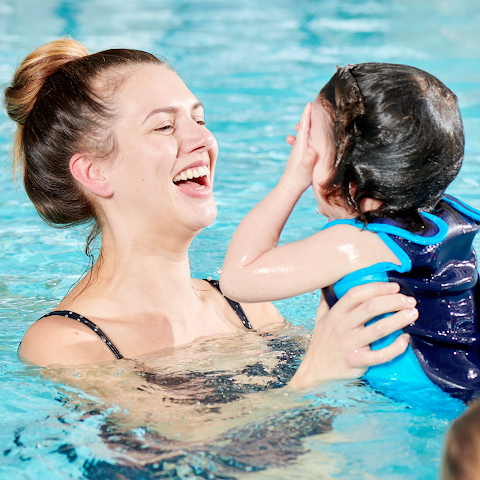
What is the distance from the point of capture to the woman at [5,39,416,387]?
2.88m

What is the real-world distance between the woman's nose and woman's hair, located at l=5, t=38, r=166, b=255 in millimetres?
323

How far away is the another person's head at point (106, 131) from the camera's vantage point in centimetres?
290

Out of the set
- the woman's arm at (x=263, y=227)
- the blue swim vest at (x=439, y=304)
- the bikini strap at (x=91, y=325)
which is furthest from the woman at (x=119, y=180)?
the blue swim vest at (x=439, y=304)

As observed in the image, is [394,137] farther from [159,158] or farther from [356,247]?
[159,158]

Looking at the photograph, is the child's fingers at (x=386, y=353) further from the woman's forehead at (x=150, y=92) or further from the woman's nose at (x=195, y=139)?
the woman's forehead at (x=150, y=92)

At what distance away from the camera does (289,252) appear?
7.49ft

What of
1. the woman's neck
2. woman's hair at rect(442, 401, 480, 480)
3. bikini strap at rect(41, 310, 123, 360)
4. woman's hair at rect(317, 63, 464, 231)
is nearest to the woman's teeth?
the woman's neck

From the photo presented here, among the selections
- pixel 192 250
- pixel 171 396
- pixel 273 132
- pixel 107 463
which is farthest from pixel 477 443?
pixel 273 132

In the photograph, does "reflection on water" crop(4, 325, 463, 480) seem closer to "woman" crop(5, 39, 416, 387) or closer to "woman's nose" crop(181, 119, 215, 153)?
"woman" crop(5, 39, 416, 387)

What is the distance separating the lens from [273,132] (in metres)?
8.15

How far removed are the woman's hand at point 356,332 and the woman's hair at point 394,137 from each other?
25 centimetres

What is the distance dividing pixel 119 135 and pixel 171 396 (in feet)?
3.78

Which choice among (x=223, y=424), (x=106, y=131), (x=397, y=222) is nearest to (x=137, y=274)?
(x=106, y=131)

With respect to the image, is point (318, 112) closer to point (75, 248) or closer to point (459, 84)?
point (75, 248)
